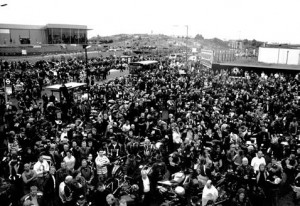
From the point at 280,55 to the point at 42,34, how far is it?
54488 mm

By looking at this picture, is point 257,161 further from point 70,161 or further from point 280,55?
point 280,55

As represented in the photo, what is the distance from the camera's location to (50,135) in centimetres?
1277

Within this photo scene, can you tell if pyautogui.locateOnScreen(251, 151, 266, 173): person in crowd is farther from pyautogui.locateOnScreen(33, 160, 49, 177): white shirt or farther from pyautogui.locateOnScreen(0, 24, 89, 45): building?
pyautogui.locateOnScreen(0, 24, 89, 45): building

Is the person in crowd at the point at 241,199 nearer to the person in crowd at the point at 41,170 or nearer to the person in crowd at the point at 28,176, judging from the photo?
the person in crowd at the point at 41,170

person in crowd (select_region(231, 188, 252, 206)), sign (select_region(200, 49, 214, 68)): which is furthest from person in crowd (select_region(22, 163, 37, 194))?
sign (select_region(200, 49, 214, 68))

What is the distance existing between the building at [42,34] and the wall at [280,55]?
47.1 m

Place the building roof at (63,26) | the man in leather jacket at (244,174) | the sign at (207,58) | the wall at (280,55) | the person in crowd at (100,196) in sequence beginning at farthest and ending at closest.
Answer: the building roof at (63,26), the wall at (280,55), the sign at (207,58), the man in leather jacket at (244,174), the person in crowd at (100,196)

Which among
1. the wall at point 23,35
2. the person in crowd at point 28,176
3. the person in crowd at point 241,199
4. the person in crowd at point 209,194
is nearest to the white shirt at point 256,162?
the person in crowd at point 241,199

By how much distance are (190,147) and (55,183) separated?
4728mm

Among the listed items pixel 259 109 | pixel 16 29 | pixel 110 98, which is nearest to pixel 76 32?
pixel 16 29

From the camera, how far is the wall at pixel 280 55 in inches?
2213

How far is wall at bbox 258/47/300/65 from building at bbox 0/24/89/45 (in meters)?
47.1

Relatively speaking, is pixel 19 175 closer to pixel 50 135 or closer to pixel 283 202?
pixel 50 135

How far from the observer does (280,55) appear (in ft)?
192
